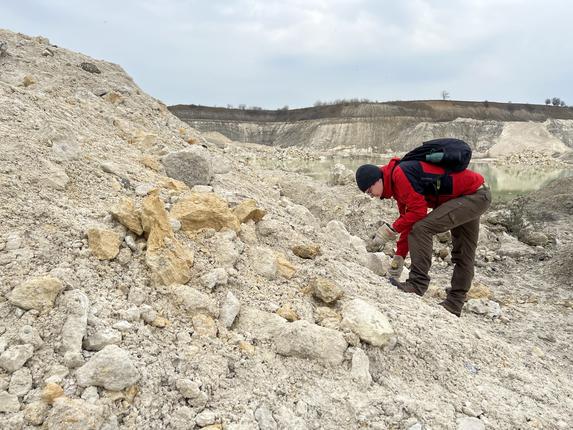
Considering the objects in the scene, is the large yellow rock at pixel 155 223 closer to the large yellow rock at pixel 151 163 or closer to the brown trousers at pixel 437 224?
the large yellow rock at pixel 151 163

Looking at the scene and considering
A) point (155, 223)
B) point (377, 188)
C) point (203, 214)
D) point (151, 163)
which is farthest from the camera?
point (151, 163)

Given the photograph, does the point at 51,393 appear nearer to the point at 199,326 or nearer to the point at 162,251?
the point at 199,326

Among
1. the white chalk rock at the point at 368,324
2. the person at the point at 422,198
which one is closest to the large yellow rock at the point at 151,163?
the person at the point at 422,198

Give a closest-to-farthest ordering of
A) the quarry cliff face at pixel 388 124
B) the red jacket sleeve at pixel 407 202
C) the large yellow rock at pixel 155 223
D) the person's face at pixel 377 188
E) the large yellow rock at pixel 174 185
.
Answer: the large yellow rock at pixel 155 223 < the red jacket sleeve at pixel 407 202 < the person's face at pixel 377 188 < the large yellow rock at pixel 174 185 < the quarry cliff face at pixel 388 124

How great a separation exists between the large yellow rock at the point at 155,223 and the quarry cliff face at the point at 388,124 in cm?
4920

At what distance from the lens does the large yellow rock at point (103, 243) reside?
2764mm

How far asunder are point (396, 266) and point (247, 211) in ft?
5.00

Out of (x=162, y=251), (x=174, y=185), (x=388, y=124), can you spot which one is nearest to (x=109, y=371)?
(x=162, y=251)

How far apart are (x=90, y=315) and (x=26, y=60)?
7966mm

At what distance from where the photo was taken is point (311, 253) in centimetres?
363

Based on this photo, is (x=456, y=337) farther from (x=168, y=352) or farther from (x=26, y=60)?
(x=26, y=60)

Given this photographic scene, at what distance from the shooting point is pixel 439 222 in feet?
12.5

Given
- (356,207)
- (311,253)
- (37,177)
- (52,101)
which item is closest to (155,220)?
(37,177)

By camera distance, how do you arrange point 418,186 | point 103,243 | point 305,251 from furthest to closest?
1. point 418,186
2. point 305,251
3. point 103,243
